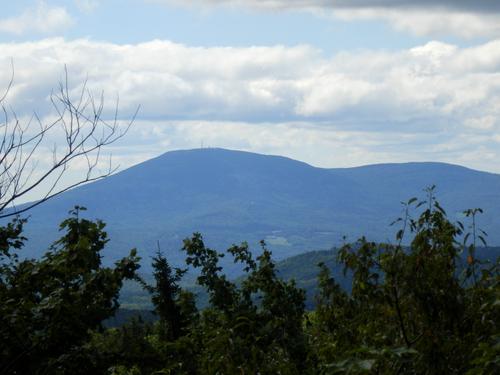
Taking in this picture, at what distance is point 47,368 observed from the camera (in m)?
6.67

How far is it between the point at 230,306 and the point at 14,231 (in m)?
4.90

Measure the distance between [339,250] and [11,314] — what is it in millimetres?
2835

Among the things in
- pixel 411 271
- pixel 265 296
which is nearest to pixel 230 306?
pixel 265 296

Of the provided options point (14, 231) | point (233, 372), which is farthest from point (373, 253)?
point (14, 231)

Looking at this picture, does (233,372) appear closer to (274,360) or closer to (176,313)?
(274,360)

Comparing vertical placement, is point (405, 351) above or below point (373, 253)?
below

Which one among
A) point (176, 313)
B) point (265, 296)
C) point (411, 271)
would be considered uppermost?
point (411, 271)

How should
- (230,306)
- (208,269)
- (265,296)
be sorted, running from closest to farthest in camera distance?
(265,296) < (230,306) < (208,269)

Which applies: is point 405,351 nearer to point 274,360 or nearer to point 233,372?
point 233,372

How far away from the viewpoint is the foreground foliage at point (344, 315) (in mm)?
4977

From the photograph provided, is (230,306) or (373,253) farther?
(230,306)

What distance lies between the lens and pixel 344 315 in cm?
639

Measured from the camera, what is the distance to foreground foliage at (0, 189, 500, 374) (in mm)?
4977

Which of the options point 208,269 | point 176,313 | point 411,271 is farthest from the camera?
point 176,313
